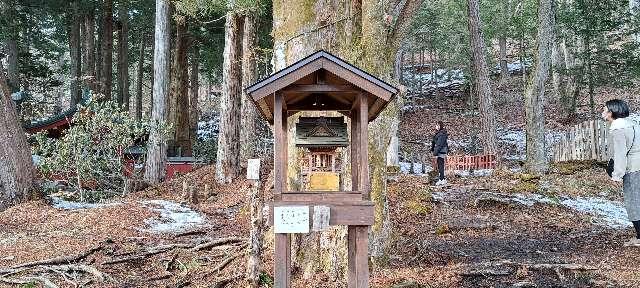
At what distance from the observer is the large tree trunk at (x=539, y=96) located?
45.5 feet

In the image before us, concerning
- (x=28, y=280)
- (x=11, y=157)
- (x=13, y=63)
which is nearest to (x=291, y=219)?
(x=28, y=280)

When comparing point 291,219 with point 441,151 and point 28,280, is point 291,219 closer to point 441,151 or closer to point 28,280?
point 28,280

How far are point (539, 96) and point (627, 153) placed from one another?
8.35 metres

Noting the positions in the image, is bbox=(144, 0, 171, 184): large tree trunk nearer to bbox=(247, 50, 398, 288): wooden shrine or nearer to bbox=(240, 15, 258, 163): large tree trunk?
bbox=(240, 15, 258, 163): large tree trunk

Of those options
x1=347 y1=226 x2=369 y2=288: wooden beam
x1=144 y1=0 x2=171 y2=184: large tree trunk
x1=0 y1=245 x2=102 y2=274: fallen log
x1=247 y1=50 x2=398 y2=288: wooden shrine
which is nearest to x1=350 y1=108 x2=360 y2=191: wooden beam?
x1=247 y1=50 x2=398 y2=288: wooden shrine

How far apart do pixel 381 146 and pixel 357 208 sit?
2136 millimetres

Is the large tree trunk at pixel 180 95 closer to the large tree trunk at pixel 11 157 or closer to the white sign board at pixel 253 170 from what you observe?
the large tree trunk at pixel 11 157

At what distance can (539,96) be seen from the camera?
14.0 m

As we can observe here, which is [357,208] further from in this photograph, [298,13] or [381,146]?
[298,13]

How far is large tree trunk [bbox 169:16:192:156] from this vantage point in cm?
1831

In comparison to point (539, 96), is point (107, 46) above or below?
above

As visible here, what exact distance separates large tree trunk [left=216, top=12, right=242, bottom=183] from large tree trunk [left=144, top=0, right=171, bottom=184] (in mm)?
1483

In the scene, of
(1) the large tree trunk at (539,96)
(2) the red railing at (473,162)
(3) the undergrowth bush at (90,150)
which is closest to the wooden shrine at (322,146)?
(3) the undergrowth bush at (90,150)

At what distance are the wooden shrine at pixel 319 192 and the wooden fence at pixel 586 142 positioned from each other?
41.3ft
